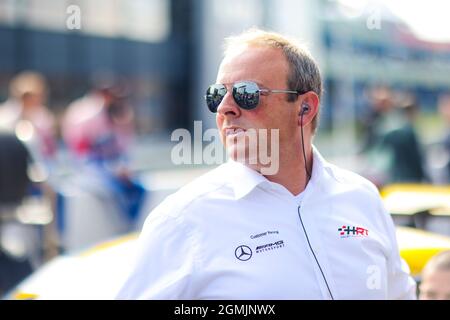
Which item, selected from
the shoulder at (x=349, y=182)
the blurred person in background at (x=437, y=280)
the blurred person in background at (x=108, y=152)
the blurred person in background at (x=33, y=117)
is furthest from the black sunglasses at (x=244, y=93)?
the blurred person in background at (x=33, y=117)

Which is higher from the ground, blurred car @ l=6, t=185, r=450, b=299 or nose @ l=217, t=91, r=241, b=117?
nose @ l=217, t=91, r=241, b=117

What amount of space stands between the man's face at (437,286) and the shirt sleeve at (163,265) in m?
0.90

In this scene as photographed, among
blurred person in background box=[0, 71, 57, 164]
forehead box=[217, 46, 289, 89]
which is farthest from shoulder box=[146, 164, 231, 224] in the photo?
blurred person in background box=[0, 71, 57, 164]

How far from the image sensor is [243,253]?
1.86 m

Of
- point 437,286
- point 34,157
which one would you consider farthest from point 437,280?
point 34,157

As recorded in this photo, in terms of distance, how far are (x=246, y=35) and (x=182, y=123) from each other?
84.1 ft

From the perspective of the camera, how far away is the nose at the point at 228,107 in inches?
78.4

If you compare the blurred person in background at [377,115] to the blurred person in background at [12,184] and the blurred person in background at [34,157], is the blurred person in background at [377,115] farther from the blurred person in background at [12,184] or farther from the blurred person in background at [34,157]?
the blurred person in background at [12,184]

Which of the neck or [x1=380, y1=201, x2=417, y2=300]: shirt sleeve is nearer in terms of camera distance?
the neck

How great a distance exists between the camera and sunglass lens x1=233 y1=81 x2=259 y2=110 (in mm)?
1955

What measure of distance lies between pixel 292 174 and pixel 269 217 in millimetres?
208

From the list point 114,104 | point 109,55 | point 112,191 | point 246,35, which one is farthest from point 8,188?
point 109,55

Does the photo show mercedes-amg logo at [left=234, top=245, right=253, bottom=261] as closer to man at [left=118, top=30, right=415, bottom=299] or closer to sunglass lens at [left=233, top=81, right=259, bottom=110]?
man at [left=118, top=30, right=415, bottom=299]
